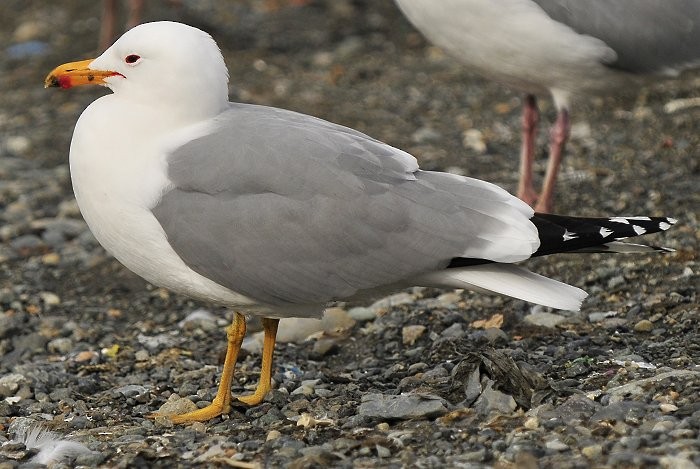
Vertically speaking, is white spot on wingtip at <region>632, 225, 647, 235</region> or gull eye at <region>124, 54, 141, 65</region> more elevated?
gull eye at <region>124, 54, 141, 65</region>

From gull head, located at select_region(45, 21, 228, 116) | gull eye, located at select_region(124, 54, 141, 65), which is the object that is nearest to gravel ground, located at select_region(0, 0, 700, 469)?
gull head, located at select_region(45, 21, 228, 116)

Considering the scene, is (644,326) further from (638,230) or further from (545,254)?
(545,254)

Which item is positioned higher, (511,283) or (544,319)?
(511,283)

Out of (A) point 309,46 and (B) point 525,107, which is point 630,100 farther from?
(A) point 309,46

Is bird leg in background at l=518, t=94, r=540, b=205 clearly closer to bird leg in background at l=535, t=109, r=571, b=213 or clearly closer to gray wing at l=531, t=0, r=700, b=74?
bird leg in background at l=535, t=109, r=571, b=213

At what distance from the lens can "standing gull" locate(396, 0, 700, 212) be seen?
6.23 metres

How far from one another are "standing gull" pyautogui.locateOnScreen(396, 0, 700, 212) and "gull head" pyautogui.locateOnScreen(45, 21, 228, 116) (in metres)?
2.18

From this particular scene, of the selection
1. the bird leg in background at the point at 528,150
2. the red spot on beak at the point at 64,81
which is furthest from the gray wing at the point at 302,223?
the bird leg in background at the point at 528,150

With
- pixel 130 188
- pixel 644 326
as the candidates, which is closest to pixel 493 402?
pixel 644 326

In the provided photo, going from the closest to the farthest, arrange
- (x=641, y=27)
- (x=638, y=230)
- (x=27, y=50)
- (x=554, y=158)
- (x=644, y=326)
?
(x=638, y=230) < (x=644, y=326) < (x=641, y=27) < (x=554, y=158) < (x=27, y=50)

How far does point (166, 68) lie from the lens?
4.39m

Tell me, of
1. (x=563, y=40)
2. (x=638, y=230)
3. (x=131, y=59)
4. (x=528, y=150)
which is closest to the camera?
(x=638, y=230)

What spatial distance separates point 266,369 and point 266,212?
0.81m

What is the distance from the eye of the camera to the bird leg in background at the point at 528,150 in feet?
22.9
